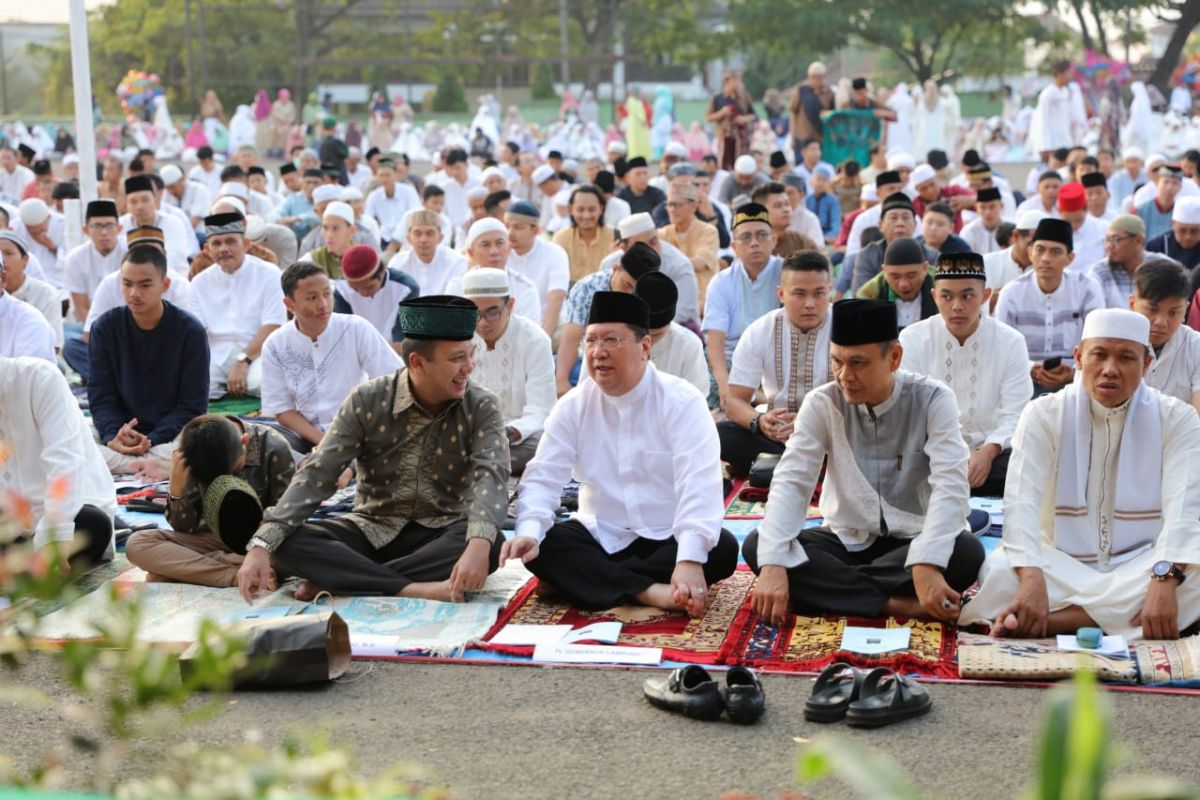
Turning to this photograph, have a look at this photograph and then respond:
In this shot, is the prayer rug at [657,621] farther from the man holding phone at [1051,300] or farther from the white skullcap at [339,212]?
the white skullcap at [339,212]

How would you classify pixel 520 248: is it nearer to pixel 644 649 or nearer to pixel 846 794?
pixel 644 649

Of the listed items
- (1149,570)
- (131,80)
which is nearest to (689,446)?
(1149,570)

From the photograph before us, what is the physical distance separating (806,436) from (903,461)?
0.94ft

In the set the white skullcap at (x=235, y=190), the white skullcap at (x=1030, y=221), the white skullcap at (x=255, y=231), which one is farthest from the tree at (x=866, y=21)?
the white skullcap at (x=1030, y=221)

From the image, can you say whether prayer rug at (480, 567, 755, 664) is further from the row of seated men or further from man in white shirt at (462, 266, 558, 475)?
man in white shirt at (462, 266, 558, 475)

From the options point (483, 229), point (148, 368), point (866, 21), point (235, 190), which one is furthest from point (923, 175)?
point (866, 21)

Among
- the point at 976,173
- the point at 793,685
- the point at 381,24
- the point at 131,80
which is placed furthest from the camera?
the point at 381,24

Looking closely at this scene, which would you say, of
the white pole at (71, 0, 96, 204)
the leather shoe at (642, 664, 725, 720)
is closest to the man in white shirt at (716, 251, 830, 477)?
the leather shoe at (642, 664, 725, 720)

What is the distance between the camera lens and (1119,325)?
417 centimetres

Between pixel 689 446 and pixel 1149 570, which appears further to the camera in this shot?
pixel 689 446

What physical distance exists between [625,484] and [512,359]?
1.92m

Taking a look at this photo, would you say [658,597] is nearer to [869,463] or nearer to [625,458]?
[625,458]

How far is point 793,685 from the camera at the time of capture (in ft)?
12.5

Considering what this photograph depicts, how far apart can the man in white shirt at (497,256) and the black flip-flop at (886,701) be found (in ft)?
14.6
